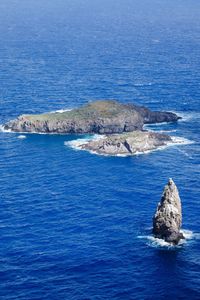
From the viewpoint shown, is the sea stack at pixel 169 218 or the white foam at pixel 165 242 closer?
the white foam at pixel 165 242

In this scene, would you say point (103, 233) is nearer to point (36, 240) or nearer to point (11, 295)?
point (36, 240)

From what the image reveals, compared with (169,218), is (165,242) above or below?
below

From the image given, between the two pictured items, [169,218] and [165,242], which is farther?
[165,242]

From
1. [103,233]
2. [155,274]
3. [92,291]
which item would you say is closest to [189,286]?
[155,274]

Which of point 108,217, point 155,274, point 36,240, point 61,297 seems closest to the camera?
point 61,297

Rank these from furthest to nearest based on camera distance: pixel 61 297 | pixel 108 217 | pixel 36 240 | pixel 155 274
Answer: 1. pixel 108 217
2. pixel 36 240
3. pixel 155 274
4. pixel 61 297

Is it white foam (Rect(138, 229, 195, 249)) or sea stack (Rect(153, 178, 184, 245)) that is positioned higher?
sea stack (Rect(153, 178, 184, 245))

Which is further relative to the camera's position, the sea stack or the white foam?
the sea stack

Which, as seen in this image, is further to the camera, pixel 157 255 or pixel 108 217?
pixel 108 217
